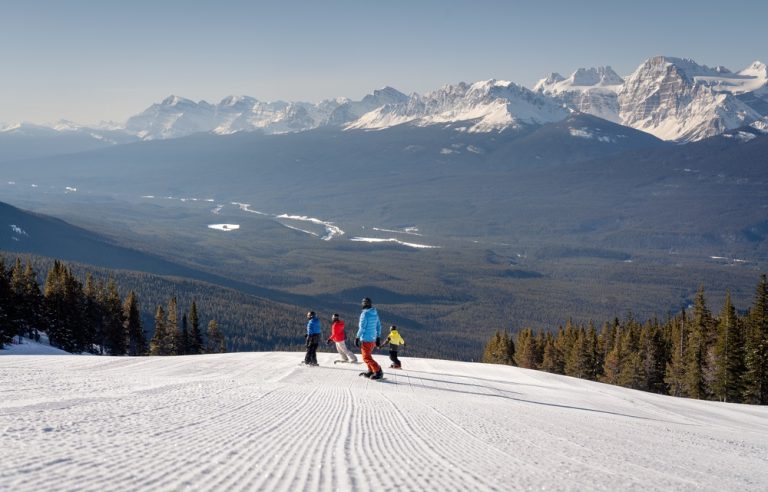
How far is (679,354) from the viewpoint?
51.0 meters

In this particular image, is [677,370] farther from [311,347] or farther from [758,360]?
[311,347]

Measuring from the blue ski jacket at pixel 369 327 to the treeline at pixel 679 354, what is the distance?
3193 cm

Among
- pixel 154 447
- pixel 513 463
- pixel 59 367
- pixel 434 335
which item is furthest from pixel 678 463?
pixel 434 335

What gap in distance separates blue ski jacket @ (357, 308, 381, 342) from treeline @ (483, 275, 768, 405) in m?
31.9

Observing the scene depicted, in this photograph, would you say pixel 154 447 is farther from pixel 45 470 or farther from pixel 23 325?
pixel 23 325

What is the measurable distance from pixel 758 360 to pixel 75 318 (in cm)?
4961

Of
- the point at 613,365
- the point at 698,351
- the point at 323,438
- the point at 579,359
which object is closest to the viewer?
the point at 323,438

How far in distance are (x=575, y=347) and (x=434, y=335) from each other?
9651 cm

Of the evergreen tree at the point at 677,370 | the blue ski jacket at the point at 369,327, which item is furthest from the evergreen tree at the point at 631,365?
the blue ski jacket at the point at 369,327

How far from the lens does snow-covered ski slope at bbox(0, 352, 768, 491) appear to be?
268 inches

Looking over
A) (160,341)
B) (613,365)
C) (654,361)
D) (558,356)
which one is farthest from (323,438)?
(558,356)

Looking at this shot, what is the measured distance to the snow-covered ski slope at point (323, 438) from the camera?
681 cm

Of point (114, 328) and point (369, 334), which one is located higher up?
point (369, 334)

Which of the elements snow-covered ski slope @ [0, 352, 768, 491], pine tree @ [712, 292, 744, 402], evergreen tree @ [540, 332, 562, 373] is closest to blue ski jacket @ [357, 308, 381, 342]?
snow-covered ski slope @ [0, 352, 768, 491]
